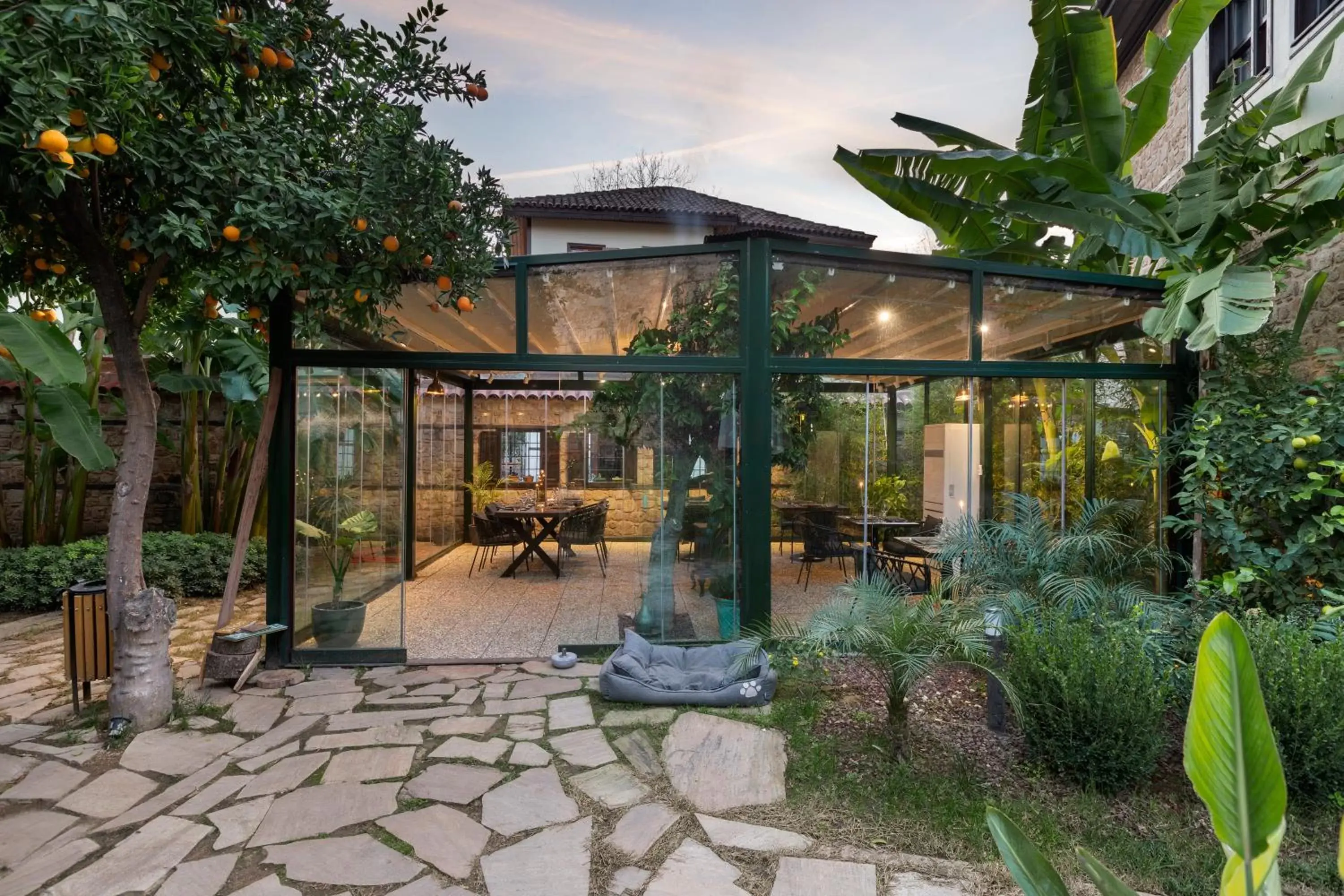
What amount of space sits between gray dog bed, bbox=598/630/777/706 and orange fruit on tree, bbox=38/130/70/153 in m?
3.61

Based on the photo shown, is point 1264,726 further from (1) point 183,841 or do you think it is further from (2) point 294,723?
(2) point 294,723

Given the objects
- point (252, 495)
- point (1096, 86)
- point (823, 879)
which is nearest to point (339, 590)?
point (252, 495)

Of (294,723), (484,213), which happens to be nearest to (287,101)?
(484,213)

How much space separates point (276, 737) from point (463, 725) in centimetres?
100

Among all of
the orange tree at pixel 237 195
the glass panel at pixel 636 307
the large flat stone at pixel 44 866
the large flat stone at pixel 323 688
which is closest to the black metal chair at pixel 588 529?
the glass panel at pixel 636 307

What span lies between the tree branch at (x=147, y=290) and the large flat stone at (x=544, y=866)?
3.54m

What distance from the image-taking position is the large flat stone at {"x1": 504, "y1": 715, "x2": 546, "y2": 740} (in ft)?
11.5

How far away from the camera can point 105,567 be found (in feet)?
18.6

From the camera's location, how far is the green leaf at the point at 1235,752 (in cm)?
95

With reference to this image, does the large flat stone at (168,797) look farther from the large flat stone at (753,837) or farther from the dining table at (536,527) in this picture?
the dining table at (536,527)

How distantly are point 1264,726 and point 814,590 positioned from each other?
5.12 metres

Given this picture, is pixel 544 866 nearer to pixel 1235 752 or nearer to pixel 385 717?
pixel 385 717

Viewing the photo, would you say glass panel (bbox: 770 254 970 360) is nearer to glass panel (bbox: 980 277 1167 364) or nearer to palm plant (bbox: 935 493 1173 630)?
glass panel (bbox: 980 277 1167 364)

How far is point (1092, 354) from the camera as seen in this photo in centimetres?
518
